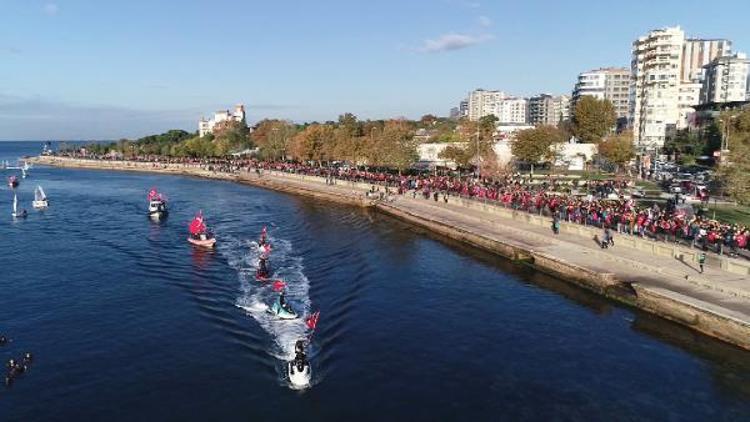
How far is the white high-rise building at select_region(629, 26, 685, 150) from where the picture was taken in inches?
5822

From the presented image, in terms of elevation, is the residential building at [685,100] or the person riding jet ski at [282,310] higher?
the residential building at [685,100]

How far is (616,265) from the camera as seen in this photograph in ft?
126

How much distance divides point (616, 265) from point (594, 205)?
1196cm

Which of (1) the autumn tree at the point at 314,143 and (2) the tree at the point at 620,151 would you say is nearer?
(2) the tree at the point at 620,151

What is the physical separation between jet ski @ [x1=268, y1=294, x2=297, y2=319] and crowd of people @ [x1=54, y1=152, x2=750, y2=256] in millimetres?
24402

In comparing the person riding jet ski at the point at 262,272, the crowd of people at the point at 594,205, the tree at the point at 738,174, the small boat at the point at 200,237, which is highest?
the tree at the point at 738,174

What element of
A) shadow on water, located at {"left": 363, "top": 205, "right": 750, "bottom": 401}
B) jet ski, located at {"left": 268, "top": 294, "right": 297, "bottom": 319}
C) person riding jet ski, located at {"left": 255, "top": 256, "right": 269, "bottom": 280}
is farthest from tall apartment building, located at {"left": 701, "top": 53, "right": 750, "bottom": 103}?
jet ski, located at {"left": 268, "top": 294, "right": 297, "bottom": 319}

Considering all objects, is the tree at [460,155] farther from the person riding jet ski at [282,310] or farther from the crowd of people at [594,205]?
the person riding jet ski at [282,310]

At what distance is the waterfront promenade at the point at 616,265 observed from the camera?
2995 centimetres

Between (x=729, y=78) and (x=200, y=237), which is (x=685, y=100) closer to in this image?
(x=729, y=78)

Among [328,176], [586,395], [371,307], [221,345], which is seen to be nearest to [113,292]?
[221,345]

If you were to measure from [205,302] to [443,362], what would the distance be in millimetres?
15200

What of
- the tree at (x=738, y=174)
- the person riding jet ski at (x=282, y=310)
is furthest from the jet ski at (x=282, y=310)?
the tree at (x=738, y=174)

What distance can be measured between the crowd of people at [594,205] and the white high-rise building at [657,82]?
8137 cm
